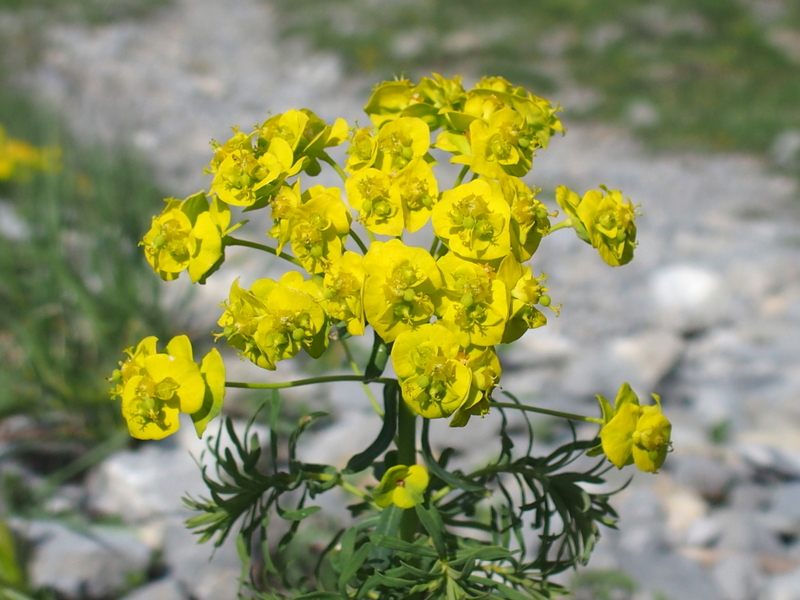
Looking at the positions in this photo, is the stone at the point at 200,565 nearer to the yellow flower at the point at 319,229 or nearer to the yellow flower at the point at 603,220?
the yellow flower at the point at 319,229

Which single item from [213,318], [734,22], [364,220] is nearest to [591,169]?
[734,22]

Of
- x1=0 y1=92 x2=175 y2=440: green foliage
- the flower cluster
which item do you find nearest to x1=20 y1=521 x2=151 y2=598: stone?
x1=0 y1=92 x2=175 y2=440: green foliage

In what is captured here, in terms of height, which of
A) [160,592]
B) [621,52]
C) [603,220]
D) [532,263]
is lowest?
[160,592]

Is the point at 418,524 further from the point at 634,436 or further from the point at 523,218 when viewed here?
the point at 523,218

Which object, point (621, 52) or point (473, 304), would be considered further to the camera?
point (621, 52)

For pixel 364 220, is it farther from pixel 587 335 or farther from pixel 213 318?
pixel 587 335

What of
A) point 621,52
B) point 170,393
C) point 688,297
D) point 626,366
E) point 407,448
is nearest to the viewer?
point 170,393

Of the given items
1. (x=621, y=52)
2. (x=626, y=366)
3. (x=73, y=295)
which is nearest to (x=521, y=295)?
(x=626, y=366)
